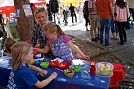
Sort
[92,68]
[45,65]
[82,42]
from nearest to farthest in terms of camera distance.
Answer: [92,68] → [45,65] → [82,42]

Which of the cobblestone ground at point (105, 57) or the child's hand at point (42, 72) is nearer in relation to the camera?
the child's hand at point (42, 72)

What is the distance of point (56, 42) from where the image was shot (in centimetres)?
287

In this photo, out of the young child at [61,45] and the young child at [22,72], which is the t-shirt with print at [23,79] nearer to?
the young child at [22,72]

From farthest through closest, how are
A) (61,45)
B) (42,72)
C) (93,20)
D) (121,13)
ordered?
(93,20), (121,13), (61,45), (42,72)

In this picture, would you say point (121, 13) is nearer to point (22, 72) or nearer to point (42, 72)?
point (42, 72)

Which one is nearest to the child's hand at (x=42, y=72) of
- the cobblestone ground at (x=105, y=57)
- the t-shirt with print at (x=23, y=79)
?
the t-shirt with print at (x=23, y=79)

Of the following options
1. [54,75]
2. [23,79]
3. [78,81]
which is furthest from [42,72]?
[78,81]

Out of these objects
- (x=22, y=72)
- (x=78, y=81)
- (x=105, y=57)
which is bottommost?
(x=105, y=57)

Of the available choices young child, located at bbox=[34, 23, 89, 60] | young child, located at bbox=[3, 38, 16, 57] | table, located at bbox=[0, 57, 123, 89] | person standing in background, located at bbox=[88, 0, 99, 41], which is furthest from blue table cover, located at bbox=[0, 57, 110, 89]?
person standing in background, located at bbox=[88, 0, 99, 41]

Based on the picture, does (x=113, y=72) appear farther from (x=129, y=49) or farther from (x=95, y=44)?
(x=95, y=44)

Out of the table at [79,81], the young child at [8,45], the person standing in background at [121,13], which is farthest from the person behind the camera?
the person standing in background at [121,13]

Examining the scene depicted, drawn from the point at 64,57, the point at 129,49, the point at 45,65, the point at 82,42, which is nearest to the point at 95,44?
the point at 82,42

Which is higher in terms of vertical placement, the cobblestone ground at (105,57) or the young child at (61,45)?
the young child at (61,45)

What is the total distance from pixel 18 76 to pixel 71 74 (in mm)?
603
